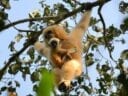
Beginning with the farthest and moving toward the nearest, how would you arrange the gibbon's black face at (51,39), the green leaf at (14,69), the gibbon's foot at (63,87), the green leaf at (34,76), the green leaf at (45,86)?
the green leaf at (34,76) < the green leaf at (14,69) < the gibbon's black face at (51,39) < the gibbon's foot at (63,87) < the green leaf at (45,86)

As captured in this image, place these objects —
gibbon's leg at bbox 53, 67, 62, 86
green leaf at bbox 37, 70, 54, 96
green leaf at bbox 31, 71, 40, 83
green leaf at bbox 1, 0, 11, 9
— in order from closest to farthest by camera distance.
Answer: green leaf at bbox 37, 70, 54, 96, gibbon's leg at bbox 53, 67, 62, 86, green leaf at bbox 1, 0, 11, 9, green leaf at bbox 31, 71, 40, 83

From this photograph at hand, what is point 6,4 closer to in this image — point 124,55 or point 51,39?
point 51,39

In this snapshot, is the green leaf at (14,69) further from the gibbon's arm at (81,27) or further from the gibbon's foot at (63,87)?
the gibbon's foot at (63,87)

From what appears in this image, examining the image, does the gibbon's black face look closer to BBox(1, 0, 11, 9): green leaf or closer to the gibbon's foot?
BBox(1, 0, 11, 9): green leaf

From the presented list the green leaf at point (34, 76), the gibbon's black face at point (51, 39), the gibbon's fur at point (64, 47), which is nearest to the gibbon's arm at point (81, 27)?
the gibbon's fur at point (64, 47)

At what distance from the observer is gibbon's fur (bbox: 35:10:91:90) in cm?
518

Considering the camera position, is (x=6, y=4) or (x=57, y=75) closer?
(x=57, y=75)

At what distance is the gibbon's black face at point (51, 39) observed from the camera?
542 centimetres

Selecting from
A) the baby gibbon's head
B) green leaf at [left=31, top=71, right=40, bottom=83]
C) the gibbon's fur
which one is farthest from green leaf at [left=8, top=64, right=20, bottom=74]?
the baby gibbon's head

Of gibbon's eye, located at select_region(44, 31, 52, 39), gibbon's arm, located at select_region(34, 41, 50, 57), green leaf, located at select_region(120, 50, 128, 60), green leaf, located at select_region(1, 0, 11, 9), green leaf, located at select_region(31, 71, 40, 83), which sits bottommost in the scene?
green leaf, located at select_region(31, 71, 40, 83)

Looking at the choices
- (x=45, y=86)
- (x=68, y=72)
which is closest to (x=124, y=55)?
(x=68, y=72)

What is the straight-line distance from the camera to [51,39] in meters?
5.46

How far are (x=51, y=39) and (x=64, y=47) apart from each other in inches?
12.5

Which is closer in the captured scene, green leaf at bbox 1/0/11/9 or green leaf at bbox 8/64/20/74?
green leaf at bbox 1/0/11/9
